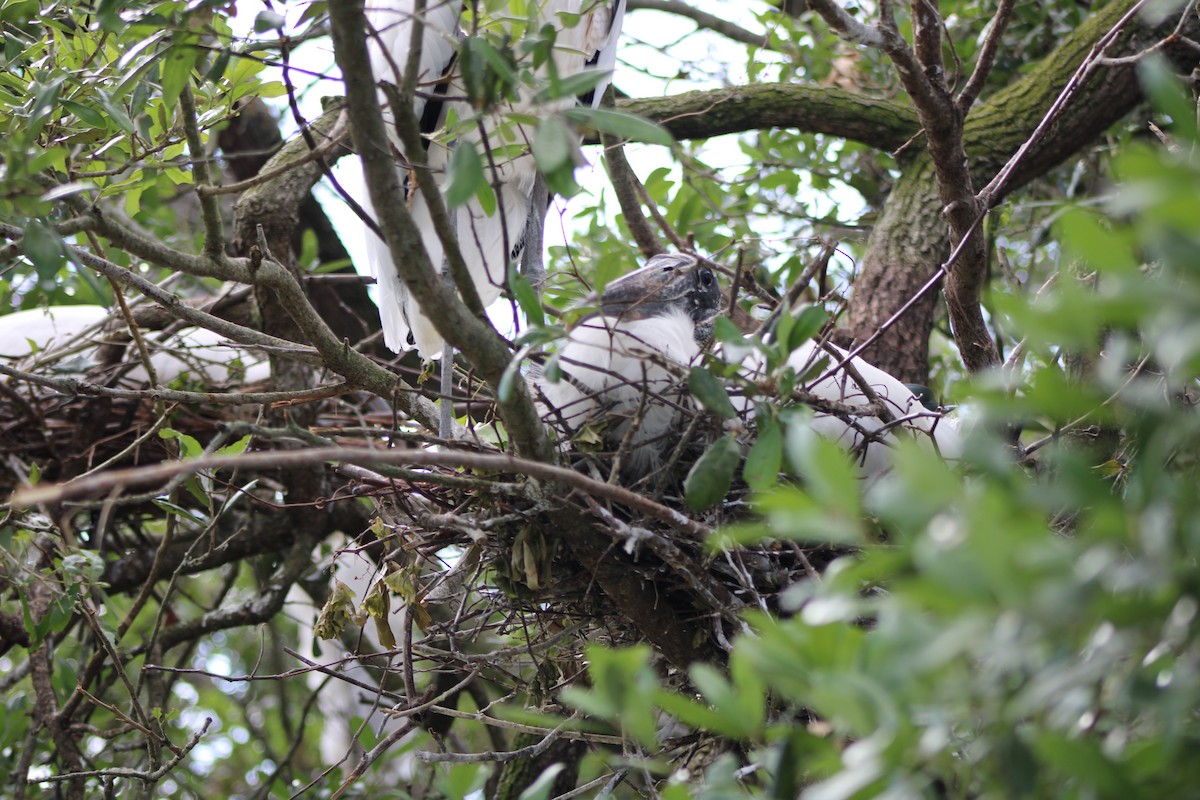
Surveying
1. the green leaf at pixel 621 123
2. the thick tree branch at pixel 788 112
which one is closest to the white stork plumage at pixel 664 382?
the green leaf at pixel 621 123

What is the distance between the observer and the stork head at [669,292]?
198cm

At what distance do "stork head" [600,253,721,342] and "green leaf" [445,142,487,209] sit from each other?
89 centimetres

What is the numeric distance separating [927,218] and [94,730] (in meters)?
2.17

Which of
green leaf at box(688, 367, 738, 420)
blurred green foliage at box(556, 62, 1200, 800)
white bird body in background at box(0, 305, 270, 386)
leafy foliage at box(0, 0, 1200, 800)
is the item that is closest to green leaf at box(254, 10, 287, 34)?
leafy foliage at box(0, 0, 1200, 800)

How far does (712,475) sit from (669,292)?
0.79 metres

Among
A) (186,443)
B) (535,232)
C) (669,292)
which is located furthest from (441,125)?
(186,443)

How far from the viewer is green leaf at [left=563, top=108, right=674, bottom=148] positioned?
101 centimetres

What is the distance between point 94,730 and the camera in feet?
7.63

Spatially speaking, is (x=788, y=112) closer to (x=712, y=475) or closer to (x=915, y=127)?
(x=915, y=127)

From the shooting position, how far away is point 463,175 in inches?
40.3

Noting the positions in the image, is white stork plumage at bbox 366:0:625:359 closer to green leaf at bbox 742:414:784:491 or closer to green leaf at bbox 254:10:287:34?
green leaf at bbox 254:10:287:34

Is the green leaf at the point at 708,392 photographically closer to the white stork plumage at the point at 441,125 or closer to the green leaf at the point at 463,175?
the green leaf at the point at 463,175

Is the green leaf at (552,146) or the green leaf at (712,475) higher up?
the green leaf at (552,146)

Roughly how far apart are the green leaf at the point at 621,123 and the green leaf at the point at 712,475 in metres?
0.38
